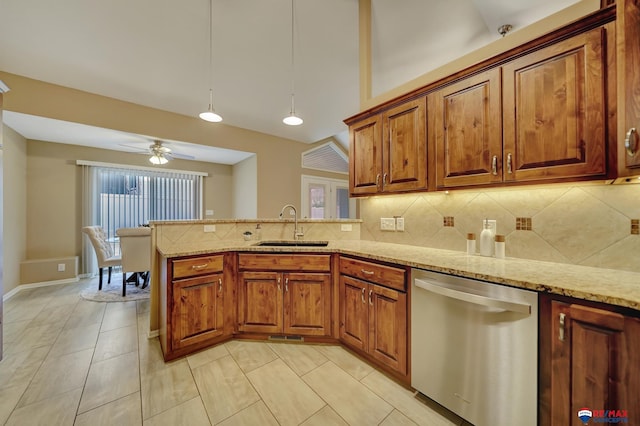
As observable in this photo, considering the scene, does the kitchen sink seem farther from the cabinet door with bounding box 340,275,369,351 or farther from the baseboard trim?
the baseboard trim

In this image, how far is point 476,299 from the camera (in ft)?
4.02

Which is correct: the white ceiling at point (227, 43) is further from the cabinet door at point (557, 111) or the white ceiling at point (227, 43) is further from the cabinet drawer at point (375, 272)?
the cabinet drawer at point (375, 272)

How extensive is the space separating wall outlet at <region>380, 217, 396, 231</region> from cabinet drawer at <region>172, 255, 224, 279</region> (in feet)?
5.27

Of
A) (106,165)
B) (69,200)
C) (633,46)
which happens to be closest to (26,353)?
(69,200)

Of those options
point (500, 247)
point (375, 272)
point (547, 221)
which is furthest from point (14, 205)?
point (547, 221)

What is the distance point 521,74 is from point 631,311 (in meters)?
1.36

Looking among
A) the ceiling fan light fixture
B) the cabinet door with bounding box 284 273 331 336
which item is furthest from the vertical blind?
the cabinet door with bounding box 284 273 331 336

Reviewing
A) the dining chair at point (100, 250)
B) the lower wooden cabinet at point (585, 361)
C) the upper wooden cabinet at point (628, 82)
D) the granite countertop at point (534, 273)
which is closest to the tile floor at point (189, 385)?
the lower wooden cabinet at point (585, 361)

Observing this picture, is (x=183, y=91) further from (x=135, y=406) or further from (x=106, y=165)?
(x=135, y=406)

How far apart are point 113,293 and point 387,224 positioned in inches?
169

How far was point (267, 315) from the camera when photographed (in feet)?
7.18

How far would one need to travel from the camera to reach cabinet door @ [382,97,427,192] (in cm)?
192

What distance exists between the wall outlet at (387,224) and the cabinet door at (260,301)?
45.6 inches

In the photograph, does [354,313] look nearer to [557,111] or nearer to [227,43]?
[557,111]
